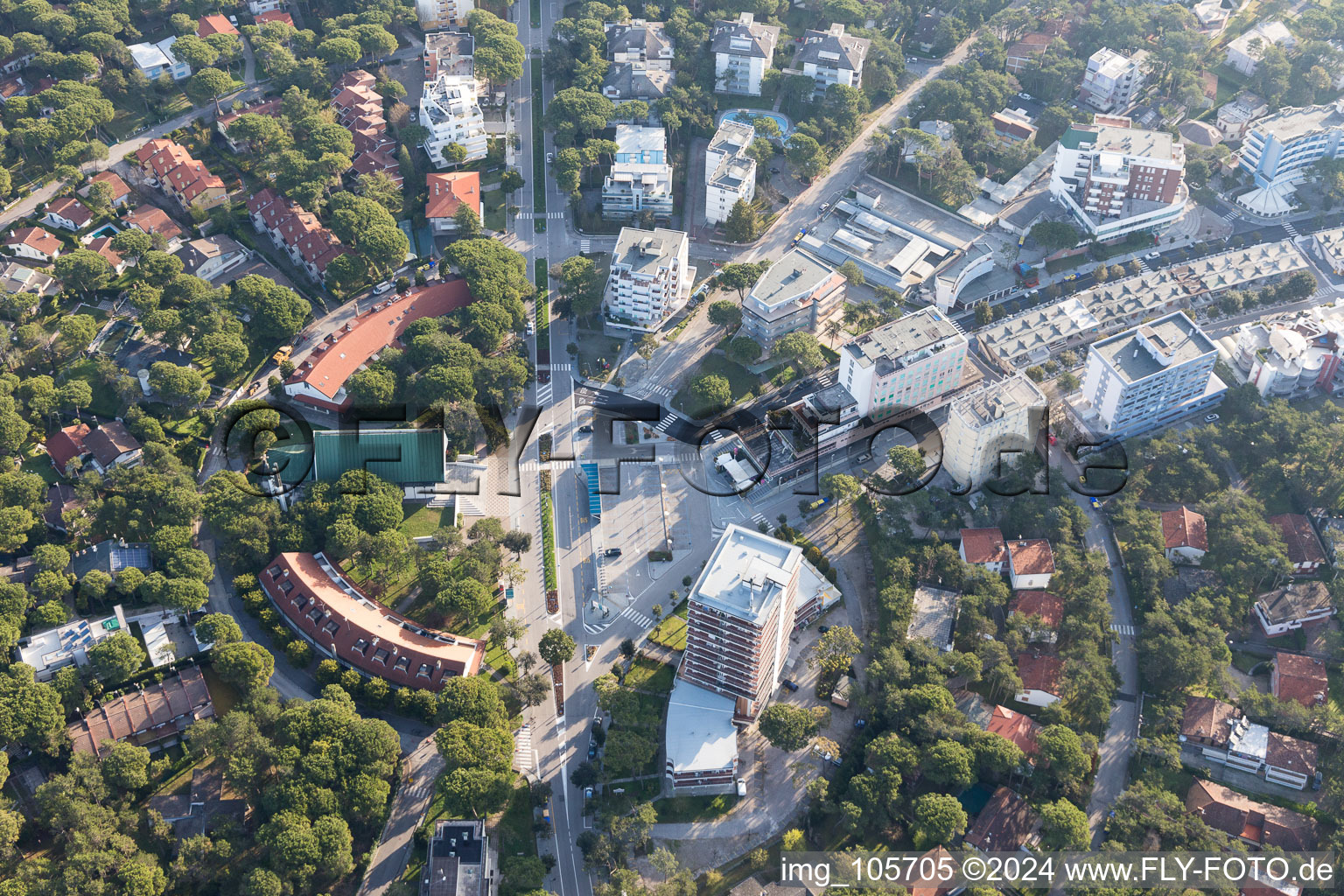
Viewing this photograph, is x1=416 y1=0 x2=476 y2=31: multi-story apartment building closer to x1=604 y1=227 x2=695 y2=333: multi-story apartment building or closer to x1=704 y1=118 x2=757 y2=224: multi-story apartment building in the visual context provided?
x1=704 y1=118 x2=757 y2=224: multi-story apartment building

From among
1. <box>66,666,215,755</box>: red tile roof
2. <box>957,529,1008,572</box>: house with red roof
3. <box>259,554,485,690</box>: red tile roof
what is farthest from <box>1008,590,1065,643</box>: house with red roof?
<box>66,666,215,755</box>: red tile roof

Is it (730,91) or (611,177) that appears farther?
(730,91)

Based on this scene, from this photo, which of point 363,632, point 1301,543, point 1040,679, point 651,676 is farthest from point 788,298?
point 363,632

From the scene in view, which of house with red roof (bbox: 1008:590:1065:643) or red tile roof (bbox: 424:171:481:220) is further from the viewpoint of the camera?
red tile roof (bbox: 424:171:481:220)

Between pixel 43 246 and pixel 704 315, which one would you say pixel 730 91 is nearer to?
pixel 704 315

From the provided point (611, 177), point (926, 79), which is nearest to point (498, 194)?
point (611, 177)

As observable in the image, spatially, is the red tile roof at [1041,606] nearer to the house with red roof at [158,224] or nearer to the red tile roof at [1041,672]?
the red tile roof at [1041,672]

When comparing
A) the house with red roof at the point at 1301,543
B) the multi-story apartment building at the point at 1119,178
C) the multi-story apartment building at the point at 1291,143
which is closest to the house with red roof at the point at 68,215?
the multi-story apartment building at the point at 1119,178
